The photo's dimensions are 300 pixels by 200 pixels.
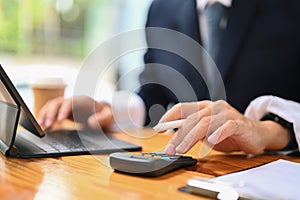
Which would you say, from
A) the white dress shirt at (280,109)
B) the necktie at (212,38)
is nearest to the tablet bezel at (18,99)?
the white dress shirt at (280,109)

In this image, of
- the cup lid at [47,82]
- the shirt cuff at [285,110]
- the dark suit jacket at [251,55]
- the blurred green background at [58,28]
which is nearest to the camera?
the shirt cuff at [285,110]

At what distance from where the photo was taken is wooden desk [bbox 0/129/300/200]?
2.05 feet

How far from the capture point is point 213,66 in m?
1.48

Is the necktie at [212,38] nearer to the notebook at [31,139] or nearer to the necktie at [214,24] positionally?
the necktie at [214,24]

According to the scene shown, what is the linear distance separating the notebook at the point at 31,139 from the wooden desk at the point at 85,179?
0.03 m

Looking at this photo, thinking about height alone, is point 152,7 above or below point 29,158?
above

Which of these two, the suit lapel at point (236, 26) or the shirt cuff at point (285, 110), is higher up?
the suit lapel at point (236, 26)

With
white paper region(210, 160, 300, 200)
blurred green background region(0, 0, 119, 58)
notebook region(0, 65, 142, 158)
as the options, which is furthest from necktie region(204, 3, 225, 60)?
blurred green background region(0, 0, 119, 58)

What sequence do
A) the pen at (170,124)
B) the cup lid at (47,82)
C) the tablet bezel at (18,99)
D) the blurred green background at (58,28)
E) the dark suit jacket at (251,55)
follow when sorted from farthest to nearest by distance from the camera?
the blurred green background at (58,28) → the dark suit jacket at (251,55) → the cup lid at (47,82) → the pen at (170,124) → the tablet bezel at (18,99)

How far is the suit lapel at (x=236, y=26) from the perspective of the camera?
1.43m

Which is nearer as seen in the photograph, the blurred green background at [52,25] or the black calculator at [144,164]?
the black calculator at [144,164]

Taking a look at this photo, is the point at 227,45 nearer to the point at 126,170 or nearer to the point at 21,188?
the point at 126,170

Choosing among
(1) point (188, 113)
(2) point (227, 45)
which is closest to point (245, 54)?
(2) point (227, 45)

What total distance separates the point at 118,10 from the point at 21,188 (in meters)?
2.30
